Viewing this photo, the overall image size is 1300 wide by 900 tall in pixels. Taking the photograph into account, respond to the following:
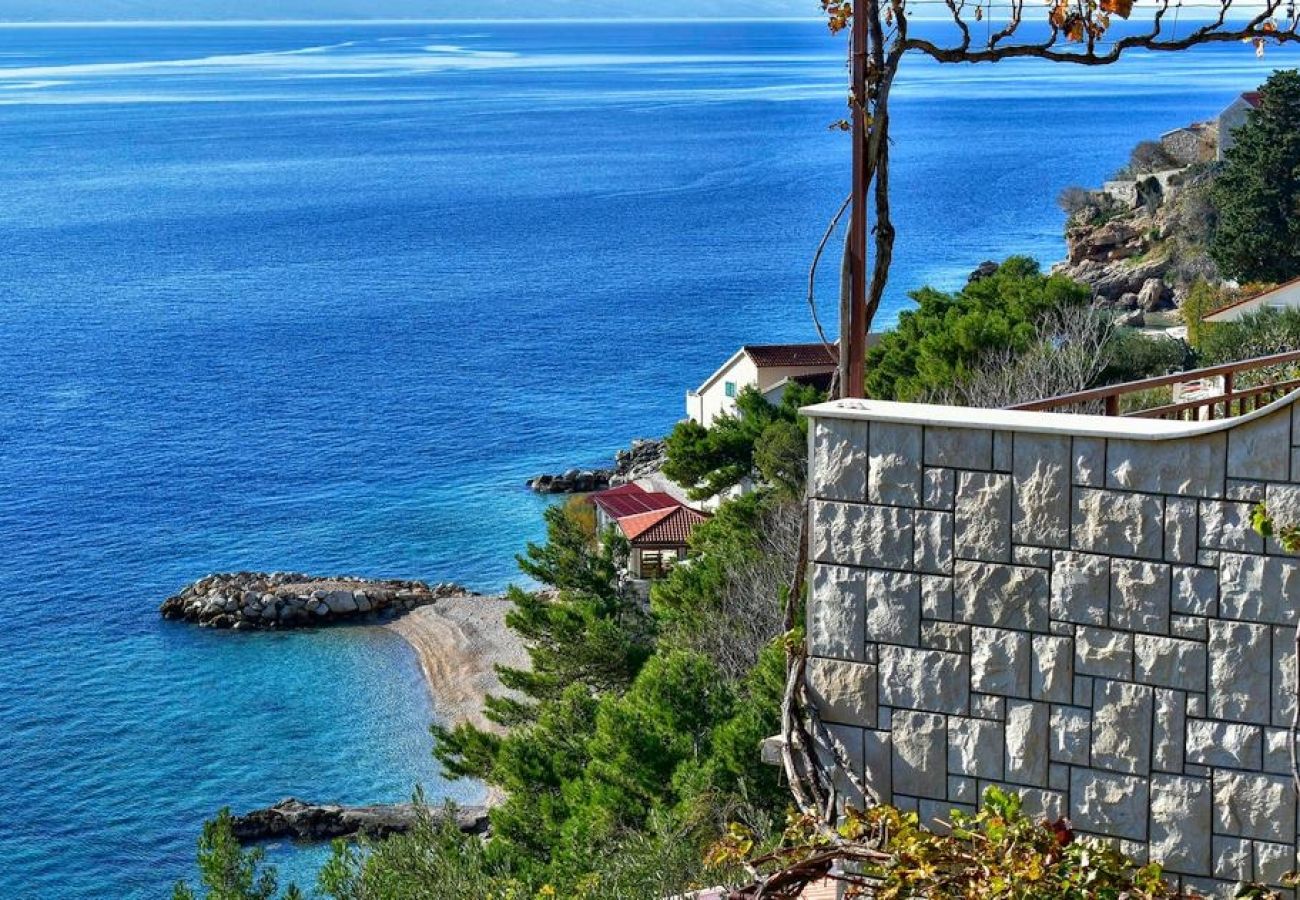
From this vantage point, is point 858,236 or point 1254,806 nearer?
point 1254,806

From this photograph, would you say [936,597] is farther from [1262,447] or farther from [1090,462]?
[1262,447]

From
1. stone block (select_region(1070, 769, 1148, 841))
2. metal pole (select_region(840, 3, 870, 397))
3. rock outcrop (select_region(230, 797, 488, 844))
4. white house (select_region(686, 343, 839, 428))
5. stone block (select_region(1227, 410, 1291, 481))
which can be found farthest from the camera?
white house (select_region(686, 343, 839, 428))

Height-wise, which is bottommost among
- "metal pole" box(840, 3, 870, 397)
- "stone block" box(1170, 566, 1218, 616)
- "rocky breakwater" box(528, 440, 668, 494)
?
"rocky breakwater" box(528, 440, 668, 494)

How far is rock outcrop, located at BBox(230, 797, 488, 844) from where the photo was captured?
28859 millimetres

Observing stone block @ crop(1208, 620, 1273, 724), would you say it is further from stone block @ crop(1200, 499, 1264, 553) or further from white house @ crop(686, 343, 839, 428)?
white house @ crop(686, 343, 839, 428)

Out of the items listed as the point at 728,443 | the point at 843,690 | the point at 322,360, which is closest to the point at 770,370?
the point at 728,443

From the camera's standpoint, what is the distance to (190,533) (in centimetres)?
4725

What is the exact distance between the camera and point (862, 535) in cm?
612

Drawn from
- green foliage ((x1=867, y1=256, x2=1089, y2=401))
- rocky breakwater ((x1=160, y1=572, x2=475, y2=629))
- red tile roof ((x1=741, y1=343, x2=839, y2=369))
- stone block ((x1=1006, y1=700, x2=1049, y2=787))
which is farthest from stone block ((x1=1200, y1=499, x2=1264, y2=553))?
rocky breakwater ((x1=160, y1=572, x2=475, y2=629))

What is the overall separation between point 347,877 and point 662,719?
351 cm

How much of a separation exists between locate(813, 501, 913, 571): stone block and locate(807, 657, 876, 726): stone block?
40cm

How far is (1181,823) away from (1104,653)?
Result: 2.10ft

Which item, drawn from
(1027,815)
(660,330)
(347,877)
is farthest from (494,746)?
(660,330)

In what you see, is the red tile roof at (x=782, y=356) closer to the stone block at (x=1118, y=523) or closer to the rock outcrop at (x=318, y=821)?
the rock outcrop at (x=318, y=821)
